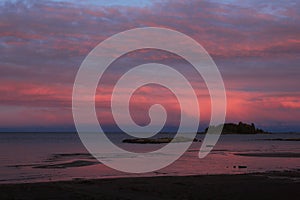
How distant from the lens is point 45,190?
2014 cm

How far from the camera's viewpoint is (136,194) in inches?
749

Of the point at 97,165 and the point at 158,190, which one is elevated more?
the point at 97,165

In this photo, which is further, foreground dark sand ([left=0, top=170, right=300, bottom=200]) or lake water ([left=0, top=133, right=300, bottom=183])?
lake water ([left=0, top=133, right=300, bottom=183])

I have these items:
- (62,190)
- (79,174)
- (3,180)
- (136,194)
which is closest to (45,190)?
(62,190)

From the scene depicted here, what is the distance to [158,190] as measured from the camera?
20406 millimetres

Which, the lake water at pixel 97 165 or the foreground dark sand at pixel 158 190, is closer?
the foreground dark sand at pixel 158 190

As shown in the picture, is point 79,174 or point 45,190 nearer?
point 45,190

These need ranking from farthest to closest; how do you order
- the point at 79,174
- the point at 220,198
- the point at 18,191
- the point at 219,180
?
the point at 79,174, the point at 219,180, the point at 18,191, the point at 220,198

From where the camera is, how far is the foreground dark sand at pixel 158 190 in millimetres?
18469

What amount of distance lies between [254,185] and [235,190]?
247 cm

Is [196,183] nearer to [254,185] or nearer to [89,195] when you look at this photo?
[254,185]

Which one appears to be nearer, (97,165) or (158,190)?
(158,190)

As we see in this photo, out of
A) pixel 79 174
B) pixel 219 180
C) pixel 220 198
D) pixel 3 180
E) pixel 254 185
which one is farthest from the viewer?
pixel 79 174

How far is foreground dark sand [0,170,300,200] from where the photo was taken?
18.5 meters
